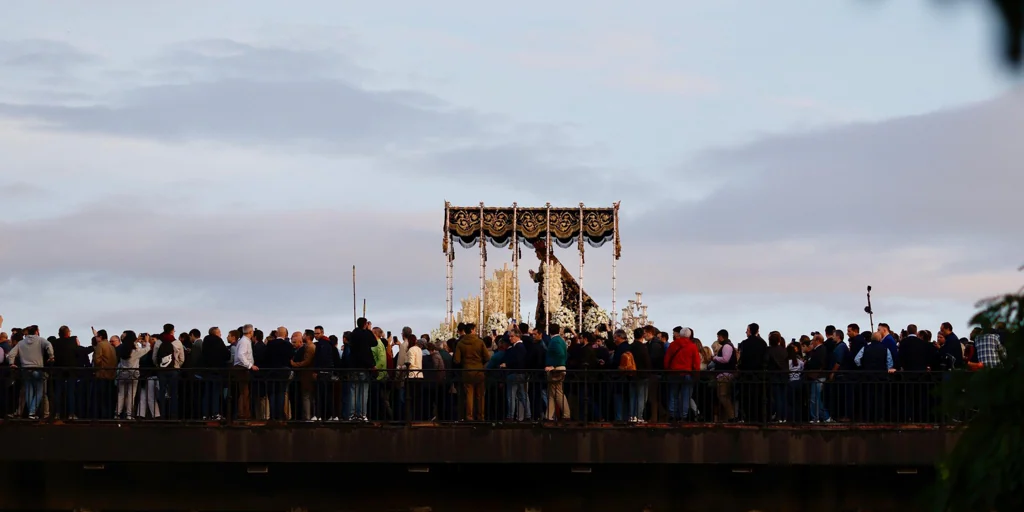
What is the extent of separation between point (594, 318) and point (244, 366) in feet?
49.6

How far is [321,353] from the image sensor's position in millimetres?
25391

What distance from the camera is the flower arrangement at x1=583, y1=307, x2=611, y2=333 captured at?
38312mm

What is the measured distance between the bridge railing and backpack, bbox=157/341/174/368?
597mm

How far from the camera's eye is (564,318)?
38.4 m

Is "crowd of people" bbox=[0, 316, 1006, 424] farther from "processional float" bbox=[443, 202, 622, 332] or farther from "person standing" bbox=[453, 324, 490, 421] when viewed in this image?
"processional float" bbox=[443, 202, 622, 332]

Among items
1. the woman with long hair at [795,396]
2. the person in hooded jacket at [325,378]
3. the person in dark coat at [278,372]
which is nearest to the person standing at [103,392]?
the person in dark coat at [278,372]

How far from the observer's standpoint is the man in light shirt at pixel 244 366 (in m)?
24.5

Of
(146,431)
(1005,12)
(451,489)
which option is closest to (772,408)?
(451,489)

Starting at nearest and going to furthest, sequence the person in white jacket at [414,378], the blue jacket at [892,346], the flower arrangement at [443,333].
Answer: the person in white jacket at [414,378] → the blue jacket at [892,346] → the flower arrangement at [443,333]

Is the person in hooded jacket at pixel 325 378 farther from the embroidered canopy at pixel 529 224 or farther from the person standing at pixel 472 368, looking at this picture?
the embroidered canopy at pixel 529 224

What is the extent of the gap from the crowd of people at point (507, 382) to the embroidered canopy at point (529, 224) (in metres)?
11.8

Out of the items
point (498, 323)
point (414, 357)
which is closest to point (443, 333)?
point (498, 323)

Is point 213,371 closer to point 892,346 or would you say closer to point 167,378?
point 167,378

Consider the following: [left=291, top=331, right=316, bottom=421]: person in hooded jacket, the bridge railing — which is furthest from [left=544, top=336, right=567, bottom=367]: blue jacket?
[left=291, top=331, right=316, bottom=421]: person in hooded jacket
